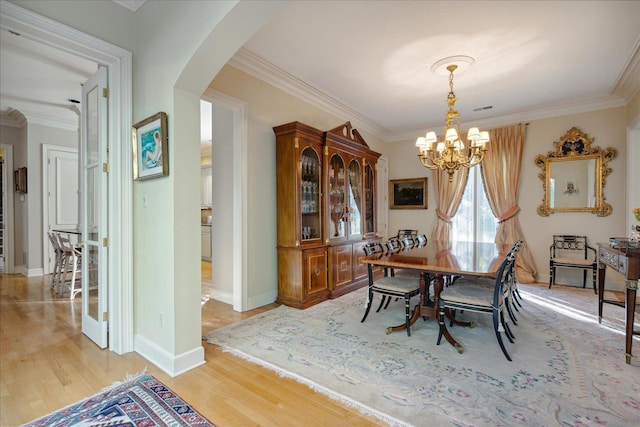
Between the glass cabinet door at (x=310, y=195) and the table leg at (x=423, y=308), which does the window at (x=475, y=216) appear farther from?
the glass cabinet door at (x=310, y=195)

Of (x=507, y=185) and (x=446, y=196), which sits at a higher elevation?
(x=507, y=185)

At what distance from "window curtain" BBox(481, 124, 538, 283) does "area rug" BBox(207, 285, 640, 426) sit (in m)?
1.76

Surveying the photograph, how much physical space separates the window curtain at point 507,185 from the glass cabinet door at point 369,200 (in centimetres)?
220

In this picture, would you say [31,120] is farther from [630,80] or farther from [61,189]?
[630,80]

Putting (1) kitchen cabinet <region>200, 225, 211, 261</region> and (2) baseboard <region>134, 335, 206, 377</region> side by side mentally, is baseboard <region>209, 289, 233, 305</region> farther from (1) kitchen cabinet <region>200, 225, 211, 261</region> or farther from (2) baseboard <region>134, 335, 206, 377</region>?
(1) kitchen cabinet <region>200, 225, 211, 261</region>

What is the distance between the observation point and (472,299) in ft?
8.43

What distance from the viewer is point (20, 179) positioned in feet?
19.0

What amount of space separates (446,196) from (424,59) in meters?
3.18

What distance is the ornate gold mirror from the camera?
4734mm

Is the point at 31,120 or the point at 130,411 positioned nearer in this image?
the point at 130,411

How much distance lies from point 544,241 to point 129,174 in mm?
6137

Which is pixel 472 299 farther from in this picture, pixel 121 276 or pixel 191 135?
pixel 121 276

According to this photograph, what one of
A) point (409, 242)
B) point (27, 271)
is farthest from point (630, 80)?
point (27, 271)

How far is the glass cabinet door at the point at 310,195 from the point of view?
3.86 m
